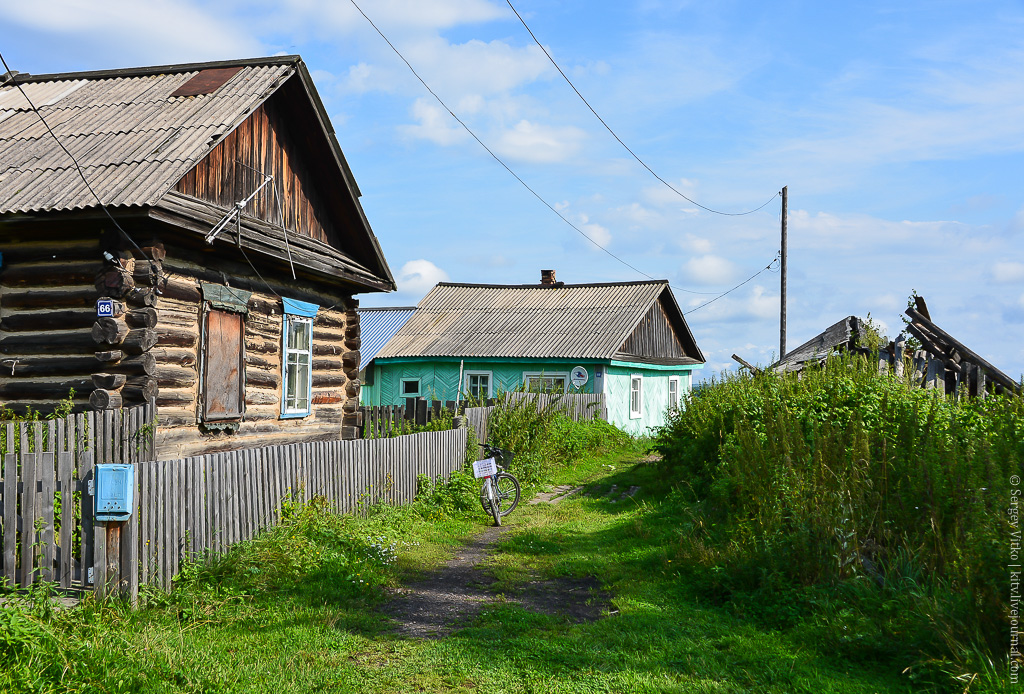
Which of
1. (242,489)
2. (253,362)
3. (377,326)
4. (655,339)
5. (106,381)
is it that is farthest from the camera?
(377,326)

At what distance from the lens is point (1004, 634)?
15.0 ft

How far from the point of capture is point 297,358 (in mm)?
11969

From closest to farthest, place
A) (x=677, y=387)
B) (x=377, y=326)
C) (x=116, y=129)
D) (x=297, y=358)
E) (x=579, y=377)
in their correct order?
(x=116, y=129), (x=297, y=358), (x=579, y=377), (x=377, y=326), (x=677, y=387)

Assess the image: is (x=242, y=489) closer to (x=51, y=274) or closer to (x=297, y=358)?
(x=51, y=274)

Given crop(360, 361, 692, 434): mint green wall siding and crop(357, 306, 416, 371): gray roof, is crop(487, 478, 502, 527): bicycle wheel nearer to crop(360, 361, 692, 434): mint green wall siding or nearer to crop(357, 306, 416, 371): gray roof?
crop(360, 361, 692, 434): mint green wall siding

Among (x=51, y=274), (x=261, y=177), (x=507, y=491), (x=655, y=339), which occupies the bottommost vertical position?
(x=507, y=491)

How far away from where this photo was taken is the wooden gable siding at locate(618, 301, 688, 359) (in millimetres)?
24828

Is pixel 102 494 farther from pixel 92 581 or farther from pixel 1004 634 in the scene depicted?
pixel 1004 634

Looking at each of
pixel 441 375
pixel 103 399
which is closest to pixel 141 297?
pixel 103 399

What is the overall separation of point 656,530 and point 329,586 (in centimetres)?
426

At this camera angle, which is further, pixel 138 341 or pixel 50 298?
pixel 50 298

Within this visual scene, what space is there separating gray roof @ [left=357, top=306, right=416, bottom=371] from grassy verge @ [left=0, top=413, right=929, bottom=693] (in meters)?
17.1

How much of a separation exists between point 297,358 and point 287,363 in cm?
41

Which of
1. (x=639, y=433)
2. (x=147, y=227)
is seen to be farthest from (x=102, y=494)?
(x=639, y=433)
